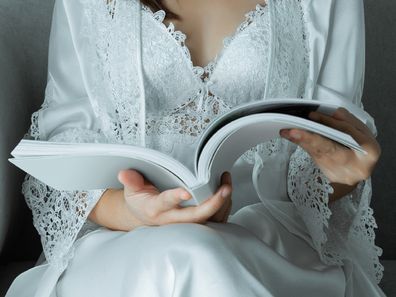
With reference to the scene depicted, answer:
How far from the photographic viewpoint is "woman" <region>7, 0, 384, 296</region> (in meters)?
1.48

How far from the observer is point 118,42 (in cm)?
162

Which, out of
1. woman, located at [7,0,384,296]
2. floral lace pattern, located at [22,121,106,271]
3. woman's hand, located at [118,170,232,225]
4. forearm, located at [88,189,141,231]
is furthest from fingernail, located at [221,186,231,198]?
floral lace pattern, located at [22,121,106,271]

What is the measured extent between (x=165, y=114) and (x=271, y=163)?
8.6 inches

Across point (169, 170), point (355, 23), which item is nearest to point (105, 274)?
point (169, 170)

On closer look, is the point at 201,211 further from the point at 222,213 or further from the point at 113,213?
the point at 113,213

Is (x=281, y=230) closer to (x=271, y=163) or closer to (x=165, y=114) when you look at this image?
(x=271, y=163)

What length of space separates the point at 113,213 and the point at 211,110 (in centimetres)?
28

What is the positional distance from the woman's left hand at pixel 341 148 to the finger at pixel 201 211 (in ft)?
0.40

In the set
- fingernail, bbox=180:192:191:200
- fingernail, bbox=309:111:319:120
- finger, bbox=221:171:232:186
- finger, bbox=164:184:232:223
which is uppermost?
fingernail, bbox=309:111:319:120

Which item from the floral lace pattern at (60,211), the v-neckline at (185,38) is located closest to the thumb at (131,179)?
the floral lace pattern at (60,211)

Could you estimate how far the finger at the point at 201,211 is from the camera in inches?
48.8

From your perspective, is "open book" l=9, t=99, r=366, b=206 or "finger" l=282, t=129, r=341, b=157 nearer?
"open book" l=9, t=99, r=366, b=206

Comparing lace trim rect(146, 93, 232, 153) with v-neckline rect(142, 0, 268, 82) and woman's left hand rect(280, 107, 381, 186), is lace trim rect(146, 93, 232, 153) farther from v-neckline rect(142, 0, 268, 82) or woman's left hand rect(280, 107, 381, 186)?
woman's left hand rect(280, 107, 381, 186)

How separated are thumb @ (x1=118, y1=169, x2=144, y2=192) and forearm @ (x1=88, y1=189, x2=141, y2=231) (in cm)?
12
